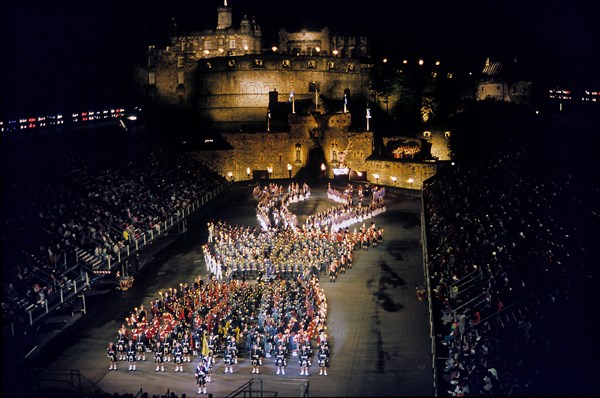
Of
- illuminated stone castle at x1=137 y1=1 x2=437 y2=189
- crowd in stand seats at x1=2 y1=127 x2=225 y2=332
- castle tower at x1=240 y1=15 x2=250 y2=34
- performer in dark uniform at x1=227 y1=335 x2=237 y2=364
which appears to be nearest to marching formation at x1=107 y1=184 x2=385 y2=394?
performer in dark uniform at x1=227 y1=335 x2=237 y2=364

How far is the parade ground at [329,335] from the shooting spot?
26.7 m

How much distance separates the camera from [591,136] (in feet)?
148

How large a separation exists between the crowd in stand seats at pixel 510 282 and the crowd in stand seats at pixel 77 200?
17798 millimetres

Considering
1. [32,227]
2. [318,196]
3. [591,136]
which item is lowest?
[318,196]

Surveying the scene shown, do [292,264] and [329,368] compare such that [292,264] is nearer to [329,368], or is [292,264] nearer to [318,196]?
[329,368]

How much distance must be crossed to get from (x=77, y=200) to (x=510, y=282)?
27.8 metres

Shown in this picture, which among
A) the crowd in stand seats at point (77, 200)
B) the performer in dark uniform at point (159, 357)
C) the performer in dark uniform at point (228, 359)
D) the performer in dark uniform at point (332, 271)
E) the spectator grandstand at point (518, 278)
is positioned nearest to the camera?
the spectator grandstand at point (518, 278)

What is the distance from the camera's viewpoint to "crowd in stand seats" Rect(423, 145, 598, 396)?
22391mm

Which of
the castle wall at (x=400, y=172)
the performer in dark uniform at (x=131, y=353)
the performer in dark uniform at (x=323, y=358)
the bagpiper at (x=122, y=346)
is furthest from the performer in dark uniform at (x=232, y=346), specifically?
the castle wall at (x=400, y=172)

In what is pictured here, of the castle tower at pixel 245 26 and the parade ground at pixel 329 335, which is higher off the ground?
the castle tower at pixel 245 26

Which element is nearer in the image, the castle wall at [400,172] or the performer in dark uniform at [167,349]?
the performer in dark uniform at [167,349]

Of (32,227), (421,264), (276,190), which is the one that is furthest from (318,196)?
(32,227)

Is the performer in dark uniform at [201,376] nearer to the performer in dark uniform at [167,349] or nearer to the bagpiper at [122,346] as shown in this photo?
the performer in dark uniform at [167,349]

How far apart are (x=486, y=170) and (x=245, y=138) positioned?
3138cm
